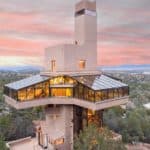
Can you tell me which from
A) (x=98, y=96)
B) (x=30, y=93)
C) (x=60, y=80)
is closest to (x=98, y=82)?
(x=98, y=96)

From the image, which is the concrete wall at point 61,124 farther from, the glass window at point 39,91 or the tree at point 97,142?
the tree at point 97,142

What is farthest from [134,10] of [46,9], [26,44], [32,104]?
[26,44]

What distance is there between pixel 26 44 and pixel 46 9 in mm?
23980

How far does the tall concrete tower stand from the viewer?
3288 centimetres

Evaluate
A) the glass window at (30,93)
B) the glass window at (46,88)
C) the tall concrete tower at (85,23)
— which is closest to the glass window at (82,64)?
the tall concrete tower at (85,23)

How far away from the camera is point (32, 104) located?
2822 centimetres

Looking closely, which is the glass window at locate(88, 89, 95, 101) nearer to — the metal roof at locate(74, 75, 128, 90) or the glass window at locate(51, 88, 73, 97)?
the metal roof at locate(74, 75, 128, 90)

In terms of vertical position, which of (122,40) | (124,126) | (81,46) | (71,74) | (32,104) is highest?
(122,40)

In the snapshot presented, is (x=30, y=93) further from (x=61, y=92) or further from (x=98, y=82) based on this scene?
(x=98, y=82)

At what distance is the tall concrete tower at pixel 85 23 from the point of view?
32.9 meters

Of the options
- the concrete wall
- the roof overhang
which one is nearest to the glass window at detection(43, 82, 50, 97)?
the roof overhang

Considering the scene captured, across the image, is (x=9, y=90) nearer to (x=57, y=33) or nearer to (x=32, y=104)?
(x=32, y=104)

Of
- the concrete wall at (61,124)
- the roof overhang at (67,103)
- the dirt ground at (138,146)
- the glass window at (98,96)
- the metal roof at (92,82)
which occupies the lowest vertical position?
the dirt ground at (138,146)

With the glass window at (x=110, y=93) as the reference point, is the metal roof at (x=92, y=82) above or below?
above
